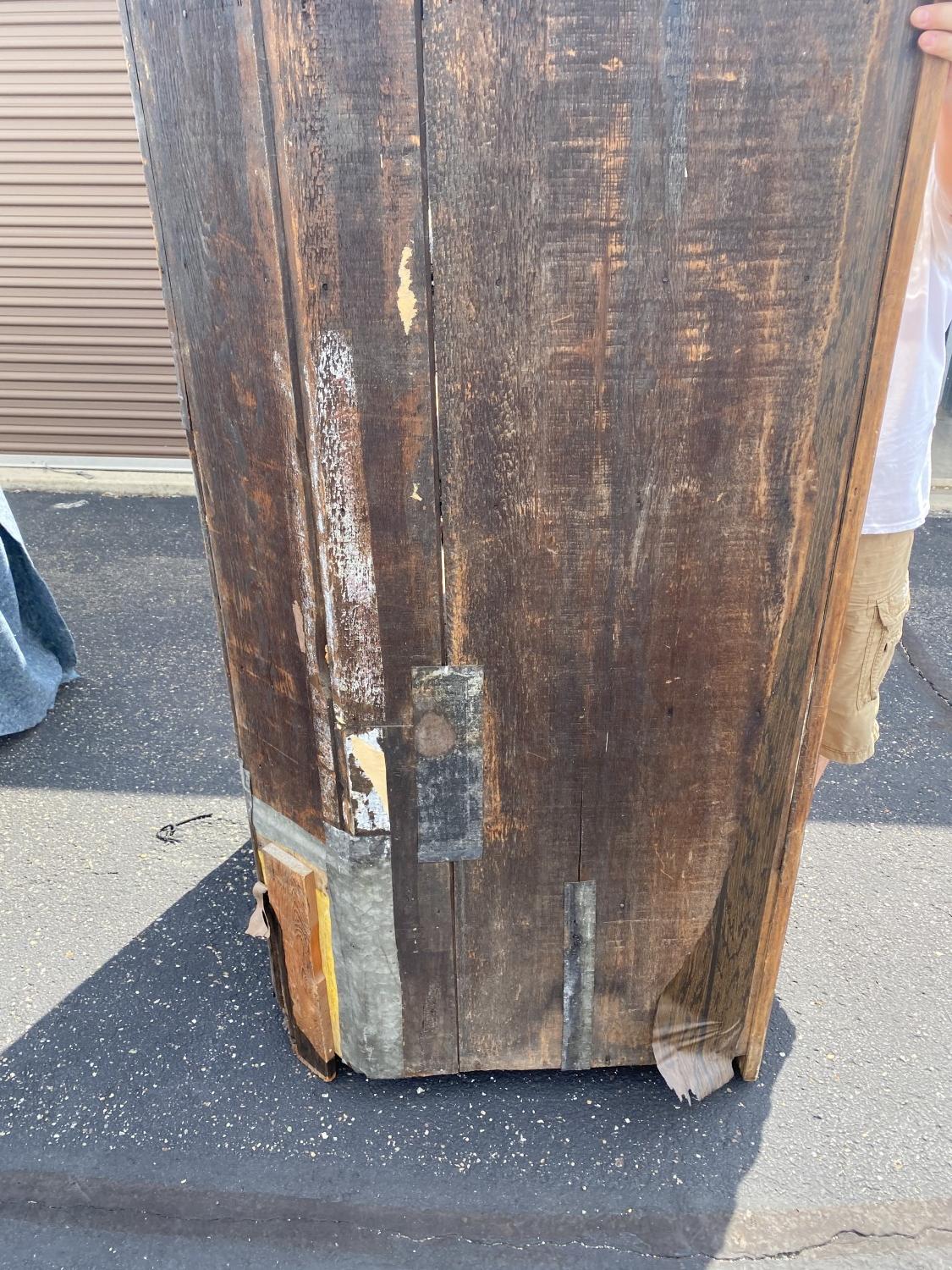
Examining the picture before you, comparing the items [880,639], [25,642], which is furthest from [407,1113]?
[25,642]

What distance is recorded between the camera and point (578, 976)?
1.71 meters

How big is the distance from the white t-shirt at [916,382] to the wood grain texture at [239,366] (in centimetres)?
97

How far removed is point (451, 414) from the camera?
4.09 ft

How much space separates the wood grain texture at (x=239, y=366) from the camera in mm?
1187

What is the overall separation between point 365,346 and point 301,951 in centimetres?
111

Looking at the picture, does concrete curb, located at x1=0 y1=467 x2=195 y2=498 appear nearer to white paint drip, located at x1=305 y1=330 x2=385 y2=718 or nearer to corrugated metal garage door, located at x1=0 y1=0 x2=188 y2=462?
corrugated metal garage door, located at x1=0 y1=0 x2=188 y2=462

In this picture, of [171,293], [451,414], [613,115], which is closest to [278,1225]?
[451,414]

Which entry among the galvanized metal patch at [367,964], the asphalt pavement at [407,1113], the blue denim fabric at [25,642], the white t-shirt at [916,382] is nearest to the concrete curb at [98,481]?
the blue denim fabric at [25,642]

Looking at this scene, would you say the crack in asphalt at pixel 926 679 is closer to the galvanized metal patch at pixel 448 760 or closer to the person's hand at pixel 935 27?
the galvanized metal patch at pixel 448 760

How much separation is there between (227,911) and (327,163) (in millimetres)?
1766

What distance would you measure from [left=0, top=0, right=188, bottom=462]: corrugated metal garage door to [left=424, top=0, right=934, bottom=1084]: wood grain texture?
157 inches

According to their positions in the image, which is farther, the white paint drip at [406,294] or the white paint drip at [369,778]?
the white paint drip at [369,778]

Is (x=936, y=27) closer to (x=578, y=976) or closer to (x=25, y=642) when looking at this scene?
(x=578, y=976)

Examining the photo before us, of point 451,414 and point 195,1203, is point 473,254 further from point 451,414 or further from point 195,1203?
point 195,1203
